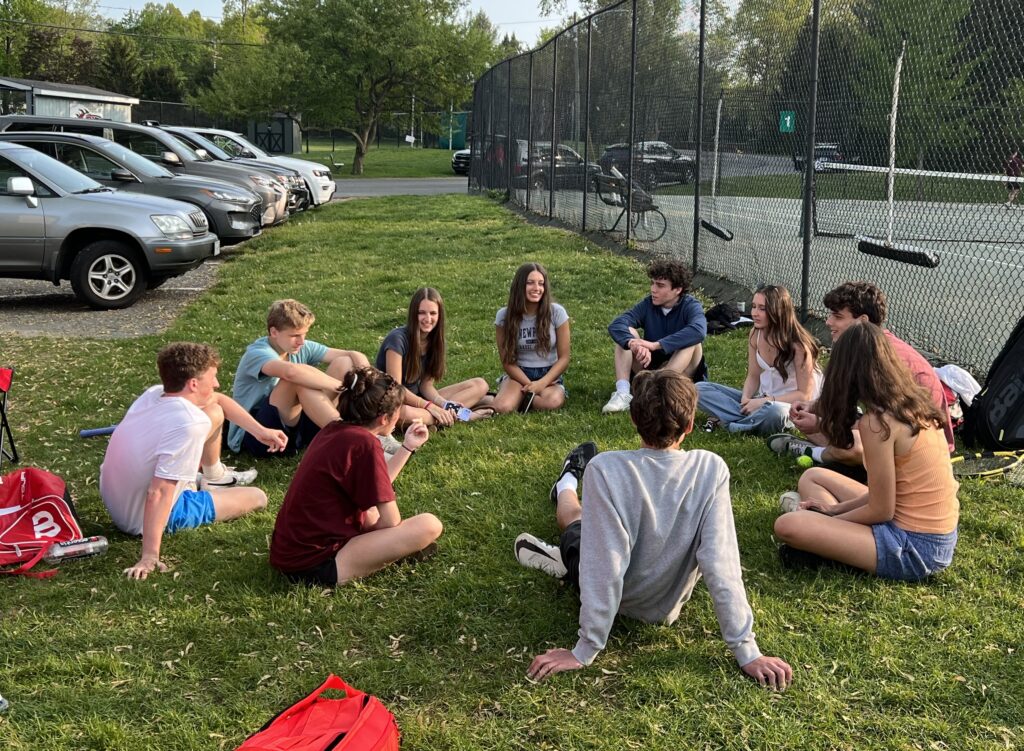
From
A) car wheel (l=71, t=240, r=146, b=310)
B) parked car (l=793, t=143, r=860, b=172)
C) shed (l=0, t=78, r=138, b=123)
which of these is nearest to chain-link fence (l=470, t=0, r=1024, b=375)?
parked car (l=793, t=143, r=860, b=172)

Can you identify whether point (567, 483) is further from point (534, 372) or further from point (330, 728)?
point (330, 728)

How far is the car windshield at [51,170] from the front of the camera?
1055 centimetres

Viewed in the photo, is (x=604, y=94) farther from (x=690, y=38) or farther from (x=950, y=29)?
(x=950, y=29)

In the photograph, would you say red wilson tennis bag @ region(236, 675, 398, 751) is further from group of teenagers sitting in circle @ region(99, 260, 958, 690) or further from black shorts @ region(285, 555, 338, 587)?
black shorts @ region(285, 555, 338, 587)

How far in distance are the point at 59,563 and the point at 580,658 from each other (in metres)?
2.52

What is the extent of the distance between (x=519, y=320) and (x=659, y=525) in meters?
3.46

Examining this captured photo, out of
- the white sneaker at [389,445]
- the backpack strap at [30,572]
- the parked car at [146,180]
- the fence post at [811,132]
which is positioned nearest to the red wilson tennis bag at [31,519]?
the backpack strap at [30,572]

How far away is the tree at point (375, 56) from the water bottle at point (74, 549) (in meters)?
36.4

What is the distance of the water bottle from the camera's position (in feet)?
14.3

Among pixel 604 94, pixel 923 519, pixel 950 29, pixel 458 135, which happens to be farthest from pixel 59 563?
pixel 458 135

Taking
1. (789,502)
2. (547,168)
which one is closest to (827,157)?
(789,502)

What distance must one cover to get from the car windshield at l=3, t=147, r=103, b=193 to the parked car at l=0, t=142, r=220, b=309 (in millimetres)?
11

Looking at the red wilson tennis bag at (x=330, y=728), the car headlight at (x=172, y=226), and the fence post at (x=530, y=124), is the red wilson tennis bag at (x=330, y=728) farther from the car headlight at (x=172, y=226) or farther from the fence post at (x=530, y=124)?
the fence post at (x=530, y=124)

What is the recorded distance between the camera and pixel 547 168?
1866 cm
